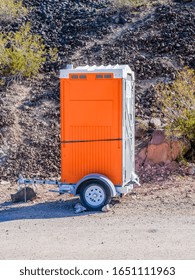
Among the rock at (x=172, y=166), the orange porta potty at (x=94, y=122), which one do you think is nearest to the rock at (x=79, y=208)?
the orange porta potty at (x=94, y=122)

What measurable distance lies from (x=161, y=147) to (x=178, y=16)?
9968mm

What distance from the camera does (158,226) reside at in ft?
27.2

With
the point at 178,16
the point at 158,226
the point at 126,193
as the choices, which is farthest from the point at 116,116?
the point at 178,16

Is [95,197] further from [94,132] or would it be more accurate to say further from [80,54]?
[80,54]

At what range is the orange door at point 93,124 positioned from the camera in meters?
9.68

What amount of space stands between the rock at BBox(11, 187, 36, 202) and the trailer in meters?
0.99

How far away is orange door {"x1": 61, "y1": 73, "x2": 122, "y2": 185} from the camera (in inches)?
381

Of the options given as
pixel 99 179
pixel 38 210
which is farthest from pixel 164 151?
pixel 38 210

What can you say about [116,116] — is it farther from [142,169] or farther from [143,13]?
[143,13]

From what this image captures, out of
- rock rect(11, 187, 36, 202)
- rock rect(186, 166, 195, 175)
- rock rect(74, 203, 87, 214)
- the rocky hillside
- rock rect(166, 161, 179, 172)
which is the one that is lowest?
rock rect(74, 203, 87, 214)

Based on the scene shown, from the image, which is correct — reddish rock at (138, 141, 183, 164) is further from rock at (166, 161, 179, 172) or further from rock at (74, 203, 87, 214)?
rock at (74, 203, 87, 214)

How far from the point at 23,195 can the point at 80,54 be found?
970 centimetres

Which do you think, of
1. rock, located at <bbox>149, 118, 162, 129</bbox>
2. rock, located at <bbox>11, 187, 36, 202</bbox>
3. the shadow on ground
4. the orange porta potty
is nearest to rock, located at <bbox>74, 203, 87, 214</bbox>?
the shadow on ground

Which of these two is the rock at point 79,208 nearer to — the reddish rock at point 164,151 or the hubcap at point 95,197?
the hubcap at point 95,197
